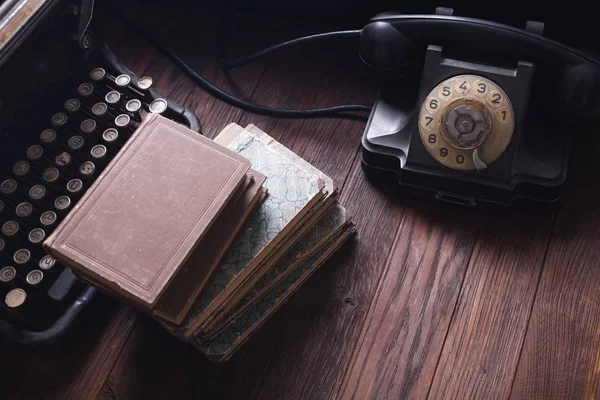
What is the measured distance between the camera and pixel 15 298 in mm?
1154

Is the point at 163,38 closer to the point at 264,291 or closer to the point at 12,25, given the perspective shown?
the point at 12,25

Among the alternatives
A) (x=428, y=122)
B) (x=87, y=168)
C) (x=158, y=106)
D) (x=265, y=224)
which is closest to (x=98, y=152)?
(x=87, y=168)

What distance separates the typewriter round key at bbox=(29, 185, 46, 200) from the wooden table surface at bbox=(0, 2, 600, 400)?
0.74 ft

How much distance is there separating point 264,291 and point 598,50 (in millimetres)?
Answer: 738

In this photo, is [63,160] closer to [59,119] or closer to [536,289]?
[59,119]

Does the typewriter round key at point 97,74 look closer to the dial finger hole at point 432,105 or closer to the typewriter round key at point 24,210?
the typewriter round key at point 24,210

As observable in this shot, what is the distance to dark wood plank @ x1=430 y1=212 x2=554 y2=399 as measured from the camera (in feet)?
3.89

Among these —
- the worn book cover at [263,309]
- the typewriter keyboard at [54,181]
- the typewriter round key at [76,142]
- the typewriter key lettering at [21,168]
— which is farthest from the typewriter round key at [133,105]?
the worn book cover at [263,309]

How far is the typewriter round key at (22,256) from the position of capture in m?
1.17

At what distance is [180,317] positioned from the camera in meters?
1.07

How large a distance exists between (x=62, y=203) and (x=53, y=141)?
12 centimetres

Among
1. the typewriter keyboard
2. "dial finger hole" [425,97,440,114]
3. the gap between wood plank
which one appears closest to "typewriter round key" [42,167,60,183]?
the typewriter keyboard

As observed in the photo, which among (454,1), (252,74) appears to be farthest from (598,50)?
(252,74)

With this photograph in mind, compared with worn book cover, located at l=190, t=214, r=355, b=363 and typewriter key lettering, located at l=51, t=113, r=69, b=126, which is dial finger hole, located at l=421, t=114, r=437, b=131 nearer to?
worn book cover, located at l=190, t=214, r=355, b=363
